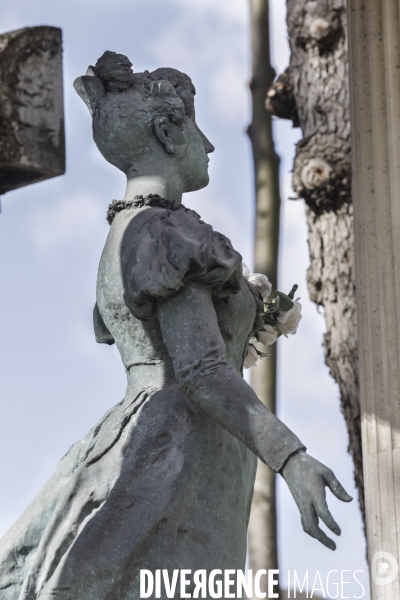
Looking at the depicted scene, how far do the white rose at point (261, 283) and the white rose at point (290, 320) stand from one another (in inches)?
6.0

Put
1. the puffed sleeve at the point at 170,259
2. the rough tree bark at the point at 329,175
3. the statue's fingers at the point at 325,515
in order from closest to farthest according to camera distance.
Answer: the statue's fingers at the point at 325,515 → the puffed sleeve at the point at 170,259 → the rough tree bark at the point at 329,175

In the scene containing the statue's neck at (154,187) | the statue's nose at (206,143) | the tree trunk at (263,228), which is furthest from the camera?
the tree trunk at (263,228)

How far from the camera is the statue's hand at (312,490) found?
3154 mm

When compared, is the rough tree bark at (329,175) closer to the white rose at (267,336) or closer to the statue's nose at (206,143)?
the white rose at (267,336)

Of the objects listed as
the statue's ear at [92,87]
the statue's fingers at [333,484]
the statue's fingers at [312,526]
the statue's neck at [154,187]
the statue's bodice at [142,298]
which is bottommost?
the statue's fingers at [312,526]

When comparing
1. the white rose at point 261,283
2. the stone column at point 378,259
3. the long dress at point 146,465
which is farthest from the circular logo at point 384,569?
the white rose at point 261,283

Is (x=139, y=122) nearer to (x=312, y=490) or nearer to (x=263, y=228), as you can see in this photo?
(x=312, y=490)

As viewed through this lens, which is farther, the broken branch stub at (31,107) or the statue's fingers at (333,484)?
the broken branch stub at (31,107)

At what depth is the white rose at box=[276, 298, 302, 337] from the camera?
4.37 meters

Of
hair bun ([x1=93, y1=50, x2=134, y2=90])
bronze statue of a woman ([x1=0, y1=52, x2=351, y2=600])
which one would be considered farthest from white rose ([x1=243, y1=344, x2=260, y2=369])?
hair bun ([x1=93, y1=50, x2=134, y2=90])

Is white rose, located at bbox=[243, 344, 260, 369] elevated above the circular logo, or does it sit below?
above

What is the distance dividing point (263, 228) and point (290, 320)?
521 centimetres

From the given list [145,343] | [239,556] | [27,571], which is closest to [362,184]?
[145,343]

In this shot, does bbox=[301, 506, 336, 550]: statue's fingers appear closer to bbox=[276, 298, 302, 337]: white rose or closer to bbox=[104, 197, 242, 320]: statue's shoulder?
bbox=[104, 197, 242, 320]: statue's shoulder
